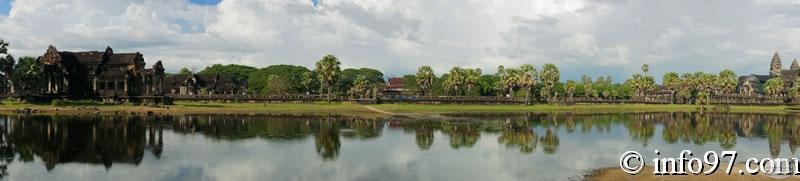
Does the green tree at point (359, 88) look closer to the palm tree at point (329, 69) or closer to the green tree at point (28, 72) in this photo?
the palm tree at point (329, 69)

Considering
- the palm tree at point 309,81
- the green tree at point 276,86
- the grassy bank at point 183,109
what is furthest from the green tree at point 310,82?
the grassy bank at point 183,109

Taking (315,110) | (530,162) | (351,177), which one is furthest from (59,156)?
(315,110)

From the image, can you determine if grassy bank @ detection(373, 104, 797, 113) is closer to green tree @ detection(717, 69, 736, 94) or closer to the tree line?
the tree line

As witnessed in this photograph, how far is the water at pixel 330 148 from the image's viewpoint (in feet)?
102

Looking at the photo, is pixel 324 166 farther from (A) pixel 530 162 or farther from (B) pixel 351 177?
(A) pixel 530 162

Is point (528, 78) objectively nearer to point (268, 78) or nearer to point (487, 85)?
point (487, 85)

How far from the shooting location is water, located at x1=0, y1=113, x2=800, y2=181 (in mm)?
31109

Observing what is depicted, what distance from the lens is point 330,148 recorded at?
42.4 m

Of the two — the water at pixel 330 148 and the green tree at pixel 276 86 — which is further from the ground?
the green tree at pixel 276 86

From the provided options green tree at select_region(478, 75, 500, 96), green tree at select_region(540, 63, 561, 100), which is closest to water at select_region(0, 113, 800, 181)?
green tree at select_region(540, 63, 561, 100)

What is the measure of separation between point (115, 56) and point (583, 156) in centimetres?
8998

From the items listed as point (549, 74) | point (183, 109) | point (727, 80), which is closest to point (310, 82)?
point (549, 74)

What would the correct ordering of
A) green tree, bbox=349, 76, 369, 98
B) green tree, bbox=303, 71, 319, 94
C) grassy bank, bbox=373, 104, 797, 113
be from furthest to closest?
green tree, bbox=303, 71, 319, 94 < green tree, bbox=349, 76, 369, 98 < grassy bank, bbox=373, 104, 797, 113

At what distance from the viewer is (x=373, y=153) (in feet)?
131
